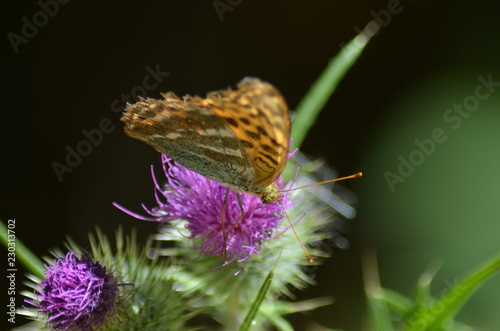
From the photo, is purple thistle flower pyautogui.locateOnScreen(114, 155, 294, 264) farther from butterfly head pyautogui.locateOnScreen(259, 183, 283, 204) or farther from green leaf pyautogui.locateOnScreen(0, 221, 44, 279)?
green leaf pyautogui.locateOnScreen(0, 221, 44, 279)

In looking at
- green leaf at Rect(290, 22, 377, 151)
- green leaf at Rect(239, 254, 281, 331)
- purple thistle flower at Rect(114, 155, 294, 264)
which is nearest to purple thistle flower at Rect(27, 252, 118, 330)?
purple thistle flower at Rect(114, 155, 294, 264)

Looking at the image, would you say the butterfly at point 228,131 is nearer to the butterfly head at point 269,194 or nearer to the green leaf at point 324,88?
the butterfly head at point 269,194

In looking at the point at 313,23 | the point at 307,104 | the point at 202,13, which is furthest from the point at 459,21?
the point at 307,104

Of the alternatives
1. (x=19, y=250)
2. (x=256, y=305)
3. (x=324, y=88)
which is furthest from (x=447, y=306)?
(x=19, y=250)

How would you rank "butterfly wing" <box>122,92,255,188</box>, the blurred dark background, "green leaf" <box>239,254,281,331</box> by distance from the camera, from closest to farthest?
"green leaf" <box>239,254,281,331</box>
"butterfly wing" <box>122,92,255,188</box>
the blurred dark background

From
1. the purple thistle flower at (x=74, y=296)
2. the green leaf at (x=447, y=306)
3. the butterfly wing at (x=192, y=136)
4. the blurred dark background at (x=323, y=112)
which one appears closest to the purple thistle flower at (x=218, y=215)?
the butterfly wing at (x=192, y=136)

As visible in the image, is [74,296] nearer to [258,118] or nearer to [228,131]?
[228,131]

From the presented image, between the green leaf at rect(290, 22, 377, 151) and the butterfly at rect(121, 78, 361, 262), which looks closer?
the butterfly at rect(121, 78, 361, 262)

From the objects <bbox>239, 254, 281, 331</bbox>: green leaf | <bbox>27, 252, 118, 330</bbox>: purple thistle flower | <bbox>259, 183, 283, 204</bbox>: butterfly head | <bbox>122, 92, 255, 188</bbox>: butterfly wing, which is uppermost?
<bbox>122, 92, 255, 188</bbox>: butterfly wing
